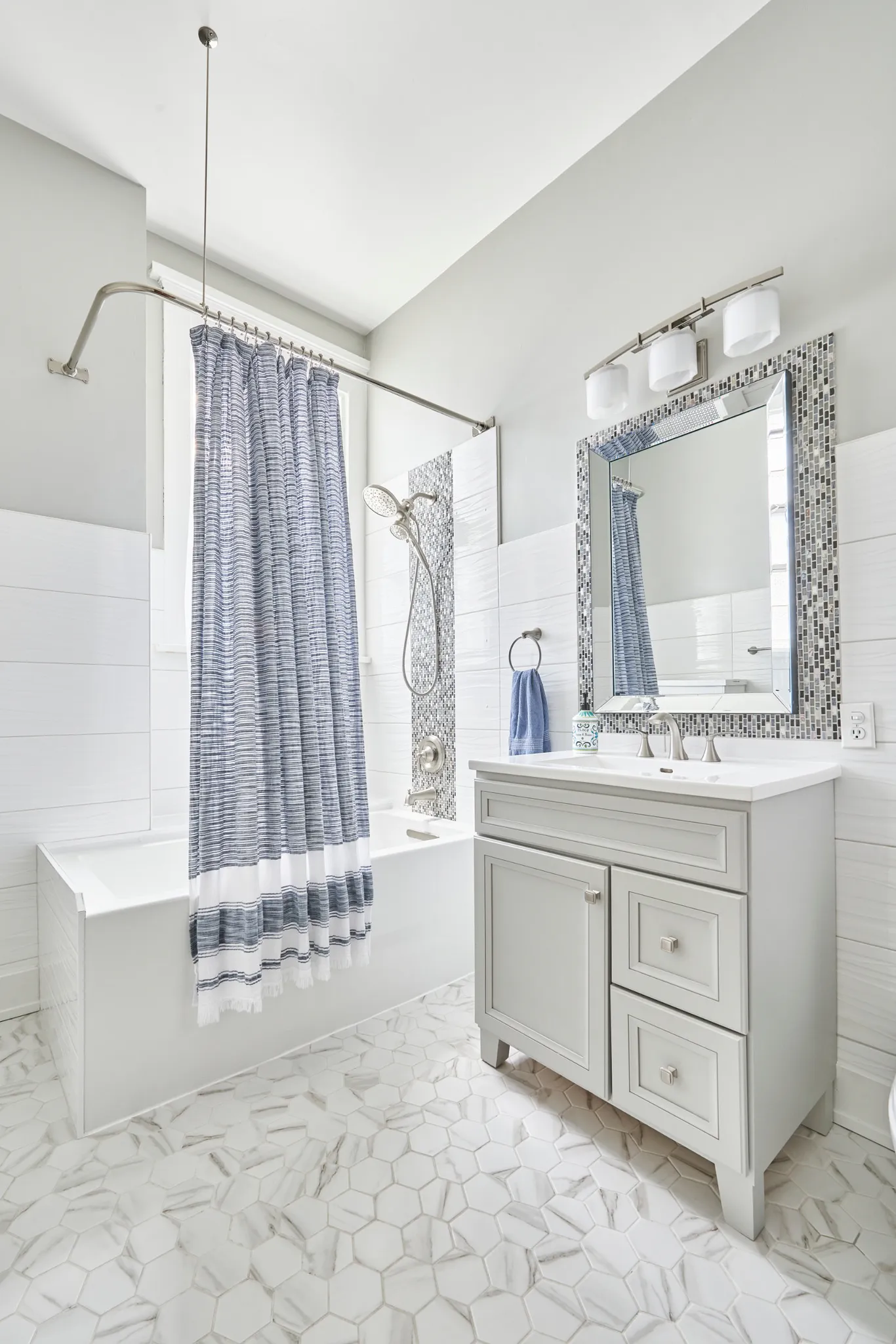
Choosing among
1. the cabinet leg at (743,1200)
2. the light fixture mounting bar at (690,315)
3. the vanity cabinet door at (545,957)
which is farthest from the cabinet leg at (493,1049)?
the light fixture mounting bar at (690,315)

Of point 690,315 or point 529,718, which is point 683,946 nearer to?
point 529,718

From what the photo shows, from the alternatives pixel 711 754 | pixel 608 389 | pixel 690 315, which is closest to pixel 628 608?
pixel 711 754

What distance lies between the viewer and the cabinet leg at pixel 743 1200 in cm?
116

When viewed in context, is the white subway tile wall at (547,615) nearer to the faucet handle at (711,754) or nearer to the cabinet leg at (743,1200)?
the faucet handle at (711,754)

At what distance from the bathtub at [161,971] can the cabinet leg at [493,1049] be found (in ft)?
1.27

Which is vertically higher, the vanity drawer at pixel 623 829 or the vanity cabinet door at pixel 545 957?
the vanity drawer at pixel 623 829

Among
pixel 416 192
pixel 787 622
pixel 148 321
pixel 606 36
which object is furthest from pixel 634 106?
pixel 148 321

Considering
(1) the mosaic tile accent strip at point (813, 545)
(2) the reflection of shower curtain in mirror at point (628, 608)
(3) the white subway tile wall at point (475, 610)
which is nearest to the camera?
(1) the mosaic tile accent strip at point (813, 545)

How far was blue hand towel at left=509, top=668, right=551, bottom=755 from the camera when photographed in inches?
86.1

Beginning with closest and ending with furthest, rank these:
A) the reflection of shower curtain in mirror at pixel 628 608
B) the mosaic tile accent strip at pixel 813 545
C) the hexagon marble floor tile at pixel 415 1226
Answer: the hexagon marble floor tile at pixel 415 1226 → the mosaic tile accent strip at pixel 813 545 → the reflection of shower curtain in mirror at pixel 628 608

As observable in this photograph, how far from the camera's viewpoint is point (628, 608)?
199 centimetres

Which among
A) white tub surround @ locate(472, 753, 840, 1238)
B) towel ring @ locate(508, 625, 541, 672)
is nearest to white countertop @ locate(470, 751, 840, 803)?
white tub surround @ locate(472, 753, 840, 1238)

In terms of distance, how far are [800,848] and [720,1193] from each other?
66 cm

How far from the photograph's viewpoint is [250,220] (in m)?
2.47
